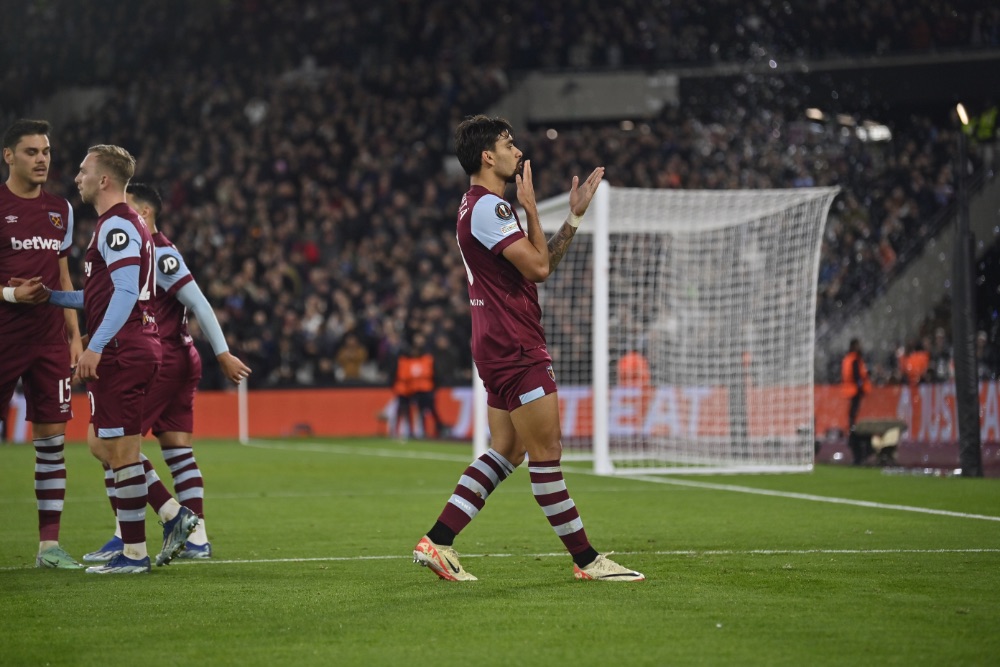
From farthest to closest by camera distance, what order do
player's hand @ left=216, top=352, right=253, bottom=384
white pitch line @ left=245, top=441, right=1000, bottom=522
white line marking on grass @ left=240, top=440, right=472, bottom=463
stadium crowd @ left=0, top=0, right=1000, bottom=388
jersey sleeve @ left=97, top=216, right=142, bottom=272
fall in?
1. stadium crowd @ left=0, top=0, right=1000, bottom=388
2. white line marking on grass @ left=240, top=440, right=472, bottom=463
3. white pitch line @ left=245, top=441, right=1000, bottom=522
4. player's hand @ left=216, top=352, right=253, bottom=384
5. jersey sleeve @ left=97, top=216, right=142, bottom=272

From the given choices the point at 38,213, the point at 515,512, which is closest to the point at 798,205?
the point at 515,512

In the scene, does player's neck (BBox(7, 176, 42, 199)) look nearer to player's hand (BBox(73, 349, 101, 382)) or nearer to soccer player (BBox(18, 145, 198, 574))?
soccer player (BBox(18, 145, 198, 574))

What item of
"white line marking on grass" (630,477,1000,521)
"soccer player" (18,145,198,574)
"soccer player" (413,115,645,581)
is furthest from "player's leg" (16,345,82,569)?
"white line marking on grass" (630,477,1000,521)

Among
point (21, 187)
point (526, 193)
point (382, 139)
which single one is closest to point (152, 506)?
point (21, 187)

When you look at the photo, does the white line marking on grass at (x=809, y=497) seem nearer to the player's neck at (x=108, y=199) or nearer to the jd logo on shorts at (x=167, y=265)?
the jd logo on shorts at (x=167, y=265)

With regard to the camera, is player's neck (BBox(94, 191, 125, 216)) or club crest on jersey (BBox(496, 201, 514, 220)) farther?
player's neck (BBox(94, 191, 125, 216))

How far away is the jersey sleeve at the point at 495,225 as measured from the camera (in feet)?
20.9

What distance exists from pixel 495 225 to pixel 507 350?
613mm

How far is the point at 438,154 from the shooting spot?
30094 mm

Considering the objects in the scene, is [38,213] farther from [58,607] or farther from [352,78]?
[352,78]

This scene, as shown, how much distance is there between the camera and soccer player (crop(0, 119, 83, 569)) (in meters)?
7.56

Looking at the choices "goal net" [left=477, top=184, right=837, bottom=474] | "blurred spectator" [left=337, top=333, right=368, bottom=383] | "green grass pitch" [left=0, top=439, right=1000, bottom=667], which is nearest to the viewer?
"green grass pitch" [left=0, top=439, right=1000, bottom=667]

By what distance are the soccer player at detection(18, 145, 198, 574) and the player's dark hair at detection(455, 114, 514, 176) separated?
1.83 meters

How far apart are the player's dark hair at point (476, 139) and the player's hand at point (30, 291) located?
99.2 inches
